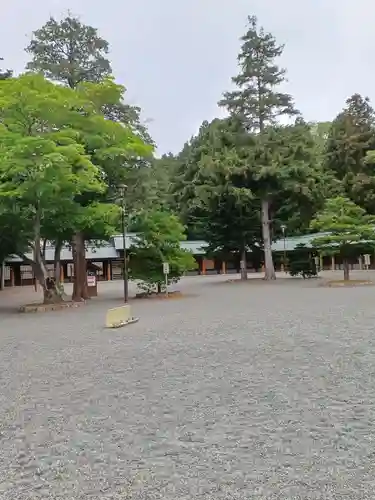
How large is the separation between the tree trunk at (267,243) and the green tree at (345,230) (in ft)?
18.1

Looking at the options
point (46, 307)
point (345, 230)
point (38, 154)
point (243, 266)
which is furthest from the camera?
point (243, 266)

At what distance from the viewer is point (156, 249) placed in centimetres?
2256

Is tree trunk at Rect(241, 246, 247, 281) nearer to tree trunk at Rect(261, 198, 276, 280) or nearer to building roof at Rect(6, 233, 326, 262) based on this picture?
tree trunk at Rect(261, 198, 276, 280)

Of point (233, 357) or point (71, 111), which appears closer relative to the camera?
point (233, 357)

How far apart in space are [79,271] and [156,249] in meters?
3.40

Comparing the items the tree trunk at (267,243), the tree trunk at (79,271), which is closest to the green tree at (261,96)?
the tree trunk at (267,243)

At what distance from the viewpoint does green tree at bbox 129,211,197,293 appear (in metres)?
22.5

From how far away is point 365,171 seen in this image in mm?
42750

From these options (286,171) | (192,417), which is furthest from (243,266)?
(192,417)

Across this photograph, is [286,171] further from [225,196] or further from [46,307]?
[46,307]

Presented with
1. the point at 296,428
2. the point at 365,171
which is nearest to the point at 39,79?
the point at 296,428

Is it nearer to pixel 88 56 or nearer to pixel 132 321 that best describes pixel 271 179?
pixel 88 56

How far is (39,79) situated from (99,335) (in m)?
10.4

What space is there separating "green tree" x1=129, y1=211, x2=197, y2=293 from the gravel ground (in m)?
13.0
